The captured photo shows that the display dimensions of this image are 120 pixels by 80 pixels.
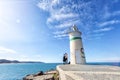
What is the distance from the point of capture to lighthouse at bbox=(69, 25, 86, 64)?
16547 millimetres

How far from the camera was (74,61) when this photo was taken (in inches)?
652

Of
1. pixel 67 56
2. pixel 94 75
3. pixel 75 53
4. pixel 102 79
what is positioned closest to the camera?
pixel 102 79

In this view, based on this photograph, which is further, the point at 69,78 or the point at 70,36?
the point at 70,36

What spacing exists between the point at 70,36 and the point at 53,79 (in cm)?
630

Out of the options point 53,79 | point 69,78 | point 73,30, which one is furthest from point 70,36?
point 69,78

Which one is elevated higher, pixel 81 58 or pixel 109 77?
pixel 81 58

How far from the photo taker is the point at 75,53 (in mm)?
16562

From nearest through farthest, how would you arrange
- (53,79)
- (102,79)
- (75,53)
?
(102,79), (53,79), (75,53)

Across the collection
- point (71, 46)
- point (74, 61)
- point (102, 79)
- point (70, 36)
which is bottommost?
point (102, 79)

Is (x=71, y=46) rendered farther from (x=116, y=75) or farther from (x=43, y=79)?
(x=116, y=75)

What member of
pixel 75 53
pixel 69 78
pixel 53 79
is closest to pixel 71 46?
pixel 75 53

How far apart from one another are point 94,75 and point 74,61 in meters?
9.63

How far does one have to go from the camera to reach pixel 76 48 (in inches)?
656

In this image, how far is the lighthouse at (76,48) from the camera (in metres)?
16.5
